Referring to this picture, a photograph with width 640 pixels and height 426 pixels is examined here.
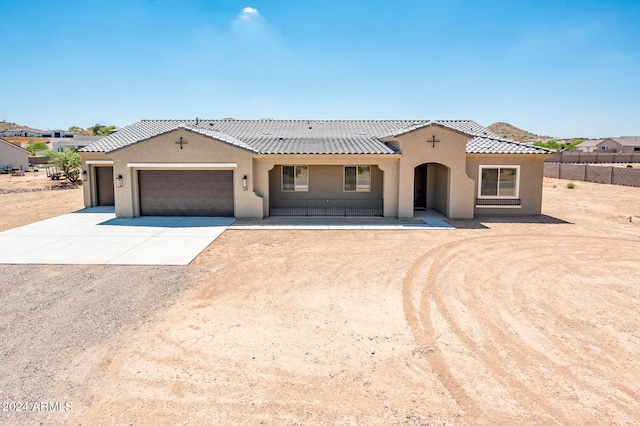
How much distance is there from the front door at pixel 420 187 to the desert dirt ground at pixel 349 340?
29.9 ft

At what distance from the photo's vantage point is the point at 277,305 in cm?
839

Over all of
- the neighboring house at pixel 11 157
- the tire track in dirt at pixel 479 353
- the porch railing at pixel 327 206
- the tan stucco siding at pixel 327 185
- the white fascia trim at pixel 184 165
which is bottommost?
the tire track in dirt at pixel 479 353

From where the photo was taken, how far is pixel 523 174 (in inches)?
750

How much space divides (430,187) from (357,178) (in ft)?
→ 12.9

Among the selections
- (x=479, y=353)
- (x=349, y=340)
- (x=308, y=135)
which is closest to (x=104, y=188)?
(x=308, y=135)

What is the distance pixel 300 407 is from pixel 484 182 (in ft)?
54.4

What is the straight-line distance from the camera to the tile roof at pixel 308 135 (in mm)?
18609

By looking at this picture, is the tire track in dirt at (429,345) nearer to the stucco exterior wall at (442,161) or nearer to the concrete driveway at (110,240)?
the concrete driveway at (110,240)

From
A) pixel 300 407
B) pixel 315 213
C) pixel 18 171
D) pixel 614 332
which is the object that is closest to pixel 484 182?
pixel 315 213

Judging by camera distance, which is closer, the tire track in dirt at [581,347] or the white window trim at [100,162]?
the tire track in dirt at [581,347]

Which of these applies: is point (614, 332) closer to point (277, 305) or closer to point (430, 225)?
point (277, 305)

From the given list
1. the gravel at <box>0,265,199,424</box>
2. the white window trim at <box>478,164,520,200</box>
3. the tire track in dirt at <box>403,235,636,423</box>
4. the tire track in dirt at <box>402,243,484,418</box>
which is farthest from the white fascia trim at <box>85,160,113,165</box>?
the white window trim at <box>478,164,520,200</box>

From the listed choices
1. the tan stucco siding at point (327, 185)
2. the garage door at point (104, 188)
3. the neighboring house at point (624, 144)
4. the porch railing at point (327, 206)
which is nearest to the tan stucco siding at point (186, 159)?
the porch railing at point (327, 206)

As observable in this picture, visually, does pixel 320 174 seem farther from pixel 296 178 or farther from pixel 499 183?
pixel 499 183
